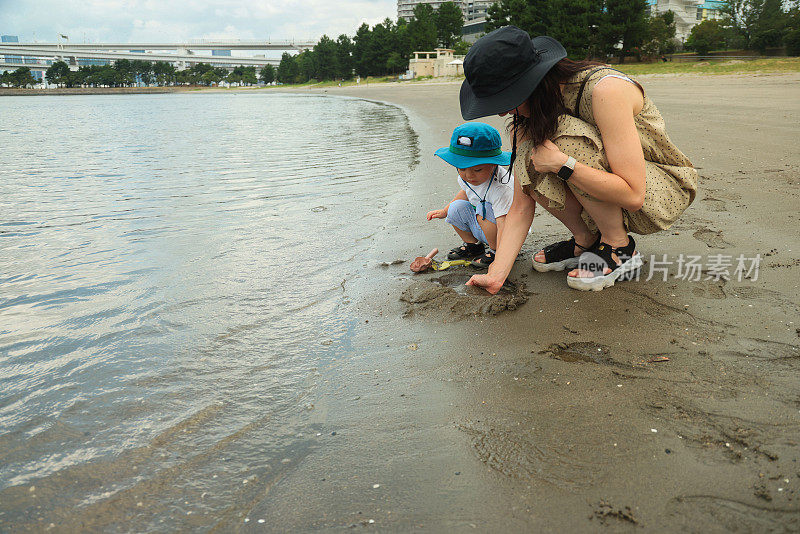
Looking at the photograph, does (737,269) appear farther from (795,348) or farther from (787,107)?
(787,107)

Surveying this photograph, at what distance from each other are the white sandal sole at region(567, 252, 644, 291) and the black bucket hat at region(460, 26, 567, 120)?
2.86 ft

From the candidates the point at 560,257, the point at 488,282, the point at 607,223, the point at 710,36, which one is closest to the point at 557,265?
the point at 560,257

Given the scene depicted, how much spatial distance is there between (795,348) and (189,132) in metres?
13.9

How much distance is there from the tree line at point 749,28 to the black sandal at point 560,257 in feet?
111

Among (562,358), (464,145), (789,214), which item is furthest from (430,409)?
(789,214)

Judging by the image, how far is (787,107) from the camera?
296 inches

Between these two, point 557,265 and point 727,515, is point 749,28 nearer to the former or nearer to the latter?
point 557,265

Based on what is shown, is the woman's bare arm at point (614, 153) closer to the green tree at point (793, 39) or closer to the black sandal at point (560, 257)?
the black sandal at point (560, 257)

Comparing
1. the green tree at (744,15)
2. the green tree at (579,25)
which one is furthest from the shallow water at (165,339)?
the green tree at (744,15)

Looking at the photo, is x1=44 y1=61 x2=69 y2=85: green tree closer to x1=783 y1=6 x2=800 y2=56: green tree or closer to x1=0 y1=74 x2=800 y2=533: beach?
x1=783 y1=6 x2=800 y2=56: green tree

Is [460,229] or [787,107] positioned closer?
[460,229]

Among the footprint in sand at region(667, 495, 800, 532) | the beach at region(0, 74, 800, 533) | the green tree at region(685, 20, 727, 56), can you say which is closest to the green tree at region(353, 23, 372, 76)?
the green tree at region(685, 20, 727, 56)

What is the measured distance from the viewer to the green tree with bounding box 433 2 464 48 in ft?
215

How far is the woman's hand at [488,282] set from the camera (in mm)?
2494
